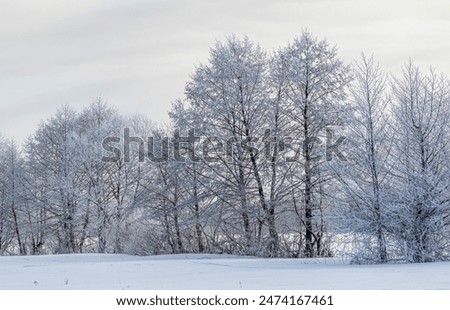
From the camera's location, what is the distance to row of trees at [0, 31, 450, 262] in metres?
17.7

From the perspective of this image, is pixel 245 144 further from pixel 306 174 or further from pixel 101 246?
pixel 101 246

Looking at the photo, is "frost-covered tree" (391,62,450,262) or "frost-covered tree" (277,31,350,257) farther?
"frost-covered tree" (277,31,350,257)

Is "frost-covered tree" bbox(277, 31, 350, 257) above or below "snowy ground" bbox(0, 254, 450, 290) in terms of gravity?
above

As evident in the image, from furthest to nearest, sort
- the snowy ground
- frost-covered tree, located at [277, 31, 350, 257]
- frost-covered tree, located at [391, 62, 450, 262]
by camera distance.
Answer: frost-covered tree, located at [277, 31, 350, 257], frost-covered tree, located at [391, 62, 450, 262], the snowy ground

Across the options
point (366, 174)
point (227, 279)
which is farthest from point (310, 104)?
point (227, 279)

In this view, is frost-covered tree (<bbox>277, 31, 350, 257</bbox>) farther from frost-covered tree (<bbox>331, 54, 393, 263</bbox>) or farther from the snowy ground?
the snowy ground

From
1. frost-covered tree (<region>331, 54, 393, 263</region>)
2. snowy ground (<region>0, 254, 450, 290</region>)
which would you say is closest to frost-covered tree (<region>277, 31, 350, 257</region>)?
frost-covered tree (<region>331, 54, 393, 263</region>)

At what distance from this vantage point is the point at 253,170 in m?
28.1

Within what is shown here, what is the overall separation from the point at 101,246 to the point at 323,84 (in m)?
15.5

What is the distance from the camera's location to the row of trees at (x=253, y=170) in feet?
58.1

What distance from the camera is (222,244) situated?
29531 mm

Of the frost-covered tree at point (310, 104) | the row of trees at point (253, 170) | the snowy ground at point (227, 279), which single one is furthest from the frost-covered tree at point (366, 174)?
the frost-covered tree at point (310, 104)

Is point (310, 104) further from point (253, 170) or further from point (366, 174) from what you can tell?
point (366, 174)
